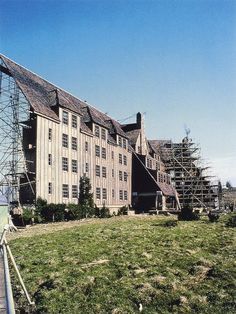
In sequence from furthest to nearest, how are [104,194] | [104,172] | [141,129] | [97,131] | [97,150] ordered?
[141,129], [104,172], [104,194], [97,131], [97,150]

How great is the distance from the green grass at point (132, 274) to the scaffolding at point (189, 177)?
4824 centimetres

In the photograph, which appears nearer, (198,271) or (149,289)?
(149,289)

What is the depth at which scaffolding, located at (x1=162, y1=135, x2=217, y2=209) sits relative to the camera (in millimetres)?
64875

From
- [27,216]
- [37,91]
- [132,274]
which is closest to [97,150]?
[37,91]

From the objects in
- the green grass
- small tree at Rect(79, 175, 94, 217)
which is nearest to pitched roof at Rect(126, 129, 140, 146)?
small tree at Rect(79, 175, 94, 217)

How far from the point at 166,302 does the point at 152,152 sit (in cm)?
6057

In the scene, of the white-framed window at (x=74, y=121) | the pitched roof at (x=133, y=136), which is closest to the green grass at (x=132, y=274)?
the white-framed window at (x=74, y=121)

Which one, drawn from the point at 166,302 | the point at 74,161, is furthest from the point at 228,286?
the point at 74,161

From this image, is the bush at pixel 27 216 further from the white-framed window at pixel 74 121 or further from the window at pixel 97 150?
the window at pixel 97 150

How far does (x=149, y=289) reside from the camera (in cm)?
940

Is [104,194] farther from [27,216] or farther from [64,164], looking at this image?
[27,216]

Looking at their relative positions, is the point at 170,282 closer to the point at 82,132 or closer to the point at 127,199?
the point at 82,132

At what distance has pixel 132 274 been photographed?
35.9 feet

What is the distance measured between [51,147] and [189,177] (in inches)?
1452
